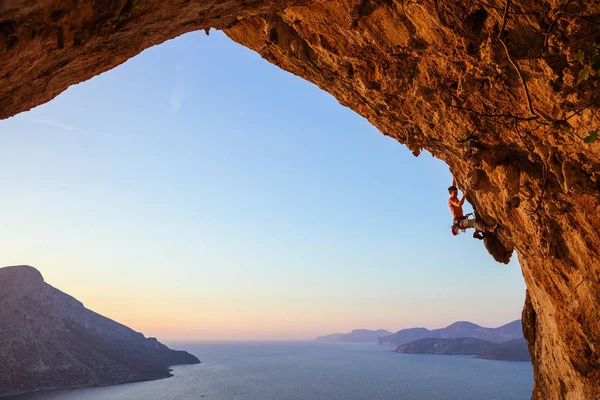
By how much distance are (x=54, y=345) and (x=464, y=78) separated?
150989mm

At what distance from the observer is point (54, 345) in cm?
12244

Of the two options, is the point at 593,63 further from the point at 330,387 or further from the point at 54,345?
the point at 54,345

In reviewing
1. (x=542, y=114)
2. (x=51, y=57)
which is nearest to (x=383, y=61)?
(x=542, y=114)

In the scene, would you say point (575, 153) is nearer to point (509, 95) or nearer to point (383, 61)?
point (509, 95)

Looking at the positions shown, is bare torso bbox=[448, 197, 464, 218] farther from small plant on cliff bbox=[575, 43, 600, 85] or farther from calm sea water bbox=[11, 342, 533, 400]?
calm sea water bbox=[11, 342, 533, 400]

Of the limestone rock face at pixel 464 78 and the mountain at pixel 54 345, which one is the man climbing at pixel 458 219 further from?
the mountain at pixel 54 345

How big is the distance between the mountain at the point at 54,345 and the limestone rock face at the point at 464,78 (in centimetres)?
13228

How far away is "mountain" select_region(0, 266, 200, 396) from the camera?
110562 millimetres

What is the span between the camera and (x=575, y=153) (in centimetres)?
674

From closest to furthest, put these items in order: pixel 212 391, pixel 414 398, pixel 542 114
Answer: pixel 542 114
pixel 414 398
pixel 212 391

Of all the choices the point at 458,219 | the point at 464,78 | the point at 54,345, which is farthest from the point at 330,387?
the point at 464,78

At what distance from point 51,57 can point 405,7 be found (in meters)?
5.63

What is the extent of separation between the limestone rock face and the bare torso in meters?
0.49

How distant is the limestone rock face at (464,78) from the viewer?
4.23 metres
